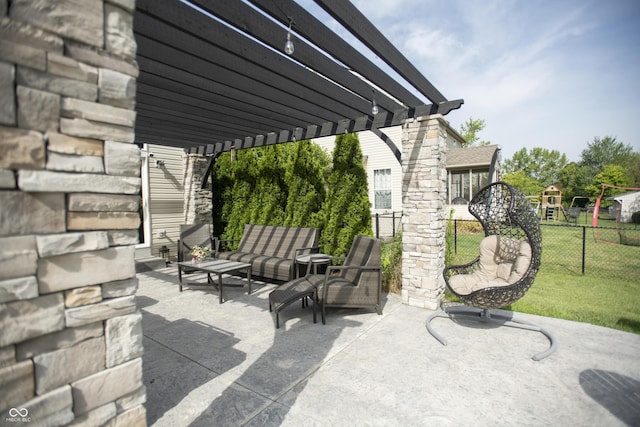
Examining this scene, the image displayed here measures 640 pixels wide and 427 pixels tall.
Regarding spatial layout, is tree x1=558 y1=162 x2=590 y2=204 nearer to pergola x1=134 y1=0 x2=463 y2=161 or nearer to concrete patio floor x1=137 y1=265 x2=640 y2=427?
pergola x1=134 y1=0 x2=463 y2=161

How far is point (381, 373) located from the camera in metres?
2.64

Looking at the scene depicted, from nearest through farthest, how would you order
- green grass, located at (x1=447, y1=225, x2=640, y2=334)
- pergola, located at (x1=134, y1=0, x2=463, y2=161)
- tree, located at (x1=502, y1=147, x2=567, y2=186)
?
pergola, located at (x1=134, y1=0, x2=463, y2=161), green grass, located at (x1=447, y1=225, x2=640, y2=334), tree, located at (x1=502, y1=147, x2=567, y2=186)

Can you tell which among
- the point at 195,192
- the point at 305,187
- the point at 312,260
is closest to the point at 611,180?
the point at 305,187

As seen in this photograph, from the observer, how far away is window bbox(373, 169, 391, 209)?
38.6 ft

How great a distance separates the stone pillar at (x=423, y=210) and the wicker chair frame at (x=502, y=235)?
0.37 meters

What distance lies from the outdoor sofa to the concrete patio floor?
56.5 inches

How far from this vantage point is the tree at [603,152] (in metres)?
34.6

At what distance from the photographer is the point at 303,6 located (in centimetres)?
267

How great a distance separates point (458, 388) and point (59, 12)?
3.23m

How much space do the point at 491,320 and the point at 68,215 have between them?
4044 mm

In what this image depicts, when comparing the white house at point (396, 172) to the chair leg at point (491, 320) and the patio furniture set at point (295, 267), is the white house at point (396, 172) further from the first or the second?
the chair leg at point (491, 320)

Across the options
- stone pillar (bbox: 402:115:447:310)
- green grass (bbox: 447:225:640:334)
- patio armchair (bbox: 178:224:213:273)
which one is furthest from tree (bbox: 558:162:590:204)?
patio armchair (bbox: 178:224:213:273)

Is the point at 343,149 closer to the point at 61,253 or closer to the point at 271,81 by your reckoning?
the point at 271,81

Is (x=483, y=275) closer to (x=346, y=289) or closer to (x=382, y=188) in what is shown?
(x=346, y=289)
